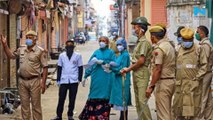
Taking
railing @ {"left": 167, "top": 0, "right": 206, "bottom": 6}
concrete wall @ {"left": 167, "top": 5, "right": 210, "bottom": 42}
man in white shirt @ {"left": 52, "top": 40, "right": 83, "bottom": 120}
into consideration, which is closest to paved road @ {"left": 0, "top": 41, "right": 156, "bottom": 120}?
man in white shirt @ {"left": 52, "top": 40, "right": 83, "bottom": 120}

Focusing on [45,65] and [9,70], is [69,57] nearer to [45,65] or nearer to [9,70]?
[45,65]

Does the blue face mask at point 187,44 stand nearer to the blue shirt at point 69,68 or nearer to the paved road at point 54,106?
the paved road at point 54,106

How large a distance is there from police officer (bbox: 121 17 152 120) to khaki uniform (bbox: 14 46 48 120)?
1721 millimetres

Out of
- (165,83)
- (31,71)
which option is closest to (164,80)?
(165,83)

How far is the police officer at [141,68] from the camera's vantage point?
10086 millimetres

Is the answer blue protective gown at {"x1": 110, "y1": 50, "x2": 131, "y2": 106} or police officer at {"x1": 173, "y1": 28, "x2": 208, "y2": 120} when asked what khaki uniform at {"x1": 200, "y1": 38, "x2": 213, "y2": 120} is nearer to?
police officer at {"x1": 173, "y1": 28, "x2": 208, "y2": 120}

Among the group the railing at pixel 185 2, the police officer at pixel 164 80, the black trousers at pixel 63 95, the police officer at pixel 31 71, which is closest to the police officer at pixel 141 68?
the police officer at pixel 164 80

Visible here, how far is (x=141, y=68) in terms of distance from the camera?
1016 cm

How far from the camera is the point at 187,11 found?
1655 centimetres

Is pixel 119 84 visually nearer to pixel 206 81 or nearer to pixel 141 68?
pixel 141 68

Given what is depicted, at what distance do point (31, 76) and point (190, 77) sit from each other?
3.13 meters

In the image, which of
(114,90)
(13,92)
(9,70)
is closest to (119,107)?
(114,90)

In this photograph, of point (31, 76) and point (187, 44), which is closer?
point (187, 44)

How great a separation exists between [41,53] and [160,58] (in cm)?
263
